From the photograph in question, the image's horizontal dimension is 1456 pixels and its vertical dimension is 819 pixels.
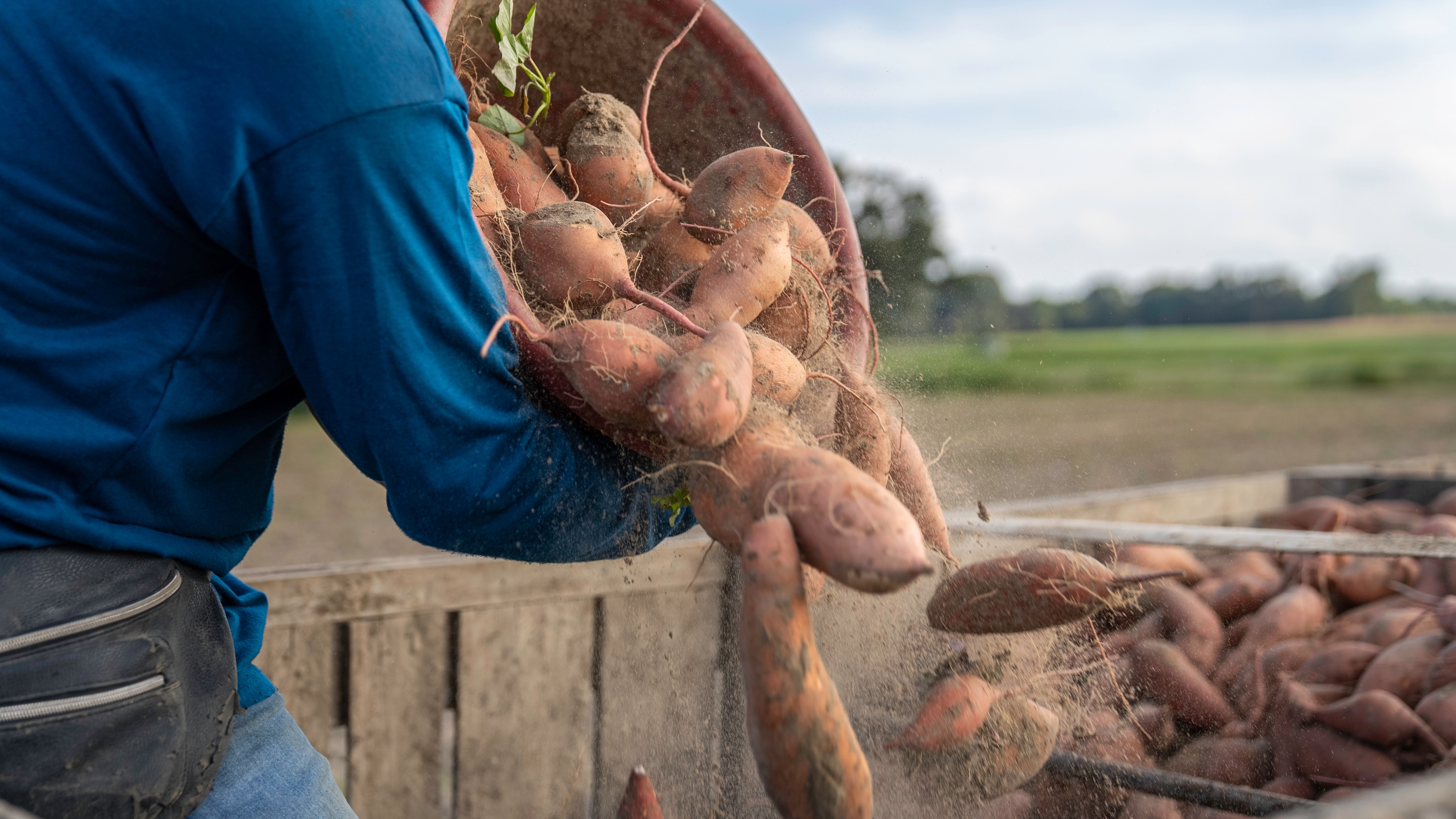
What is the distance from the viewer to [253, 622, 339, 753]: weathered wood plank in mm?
1929

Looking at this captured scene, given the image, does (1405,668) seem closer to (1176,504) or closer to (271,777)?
(1176,504)

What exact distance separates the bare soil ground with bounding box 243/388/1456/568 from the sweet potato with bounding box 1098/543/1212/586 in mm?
298

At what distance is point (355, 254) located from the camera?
2.77ft

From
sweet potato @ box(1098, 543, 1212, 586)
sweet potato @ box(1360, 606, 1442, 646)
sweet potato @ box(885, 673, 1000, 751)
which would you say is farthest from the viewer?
sweet potato @ box(1098, 543, 1212, 586)

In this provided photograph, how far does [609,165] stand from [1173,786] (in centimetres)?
141

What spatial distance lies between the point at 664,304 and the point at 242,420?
0.51 meters

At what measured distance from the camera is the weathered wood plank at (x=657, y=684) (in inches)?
84.1

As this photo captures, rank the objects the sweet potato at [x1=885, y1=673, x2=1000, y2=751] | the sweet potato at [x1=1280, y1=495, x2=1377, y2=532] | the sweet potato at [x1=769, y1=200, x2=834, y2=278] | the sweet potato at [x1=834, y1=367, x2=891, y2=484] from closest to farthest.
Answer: the sweet potato at [x1=834, y1=367, x2=891, y2=484]
the sweet potato at [x1=769, y1=200, x2=834, y2=278]
the sweet potato at [x1=885, y1=673, x2=1000, y2=751]
the sweet potato at [x1=1280, y1=495, x2=1377, y2=532]

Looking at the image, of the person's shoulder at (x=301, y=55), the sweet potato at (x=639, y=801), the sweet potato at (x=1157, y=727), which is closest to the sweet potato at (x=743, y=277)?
the person's shoulder at (x=301, y=55)

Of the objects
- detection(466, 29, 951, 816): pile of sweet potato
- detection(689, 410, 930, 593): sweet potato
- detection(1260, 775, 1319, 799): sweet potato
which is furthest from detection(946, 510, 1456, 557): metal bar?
detection(689, 410, 930, 593): sweet potato

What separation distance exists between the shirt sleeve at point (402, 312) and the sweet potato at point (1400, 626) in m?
2.21

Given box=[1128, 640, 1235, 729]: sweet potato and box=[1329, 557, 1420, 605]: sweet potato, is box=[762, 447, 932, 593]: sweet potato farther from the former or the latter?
box=[1329, 557, 1420, 605]: sweet potato

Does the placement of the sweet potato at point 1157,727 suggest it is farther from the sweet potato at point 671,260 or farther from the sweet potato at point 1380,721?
the sweet potato at point 671,260

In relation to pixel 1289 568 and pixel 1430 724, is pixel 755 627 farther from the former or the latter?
pixel 1289 568
